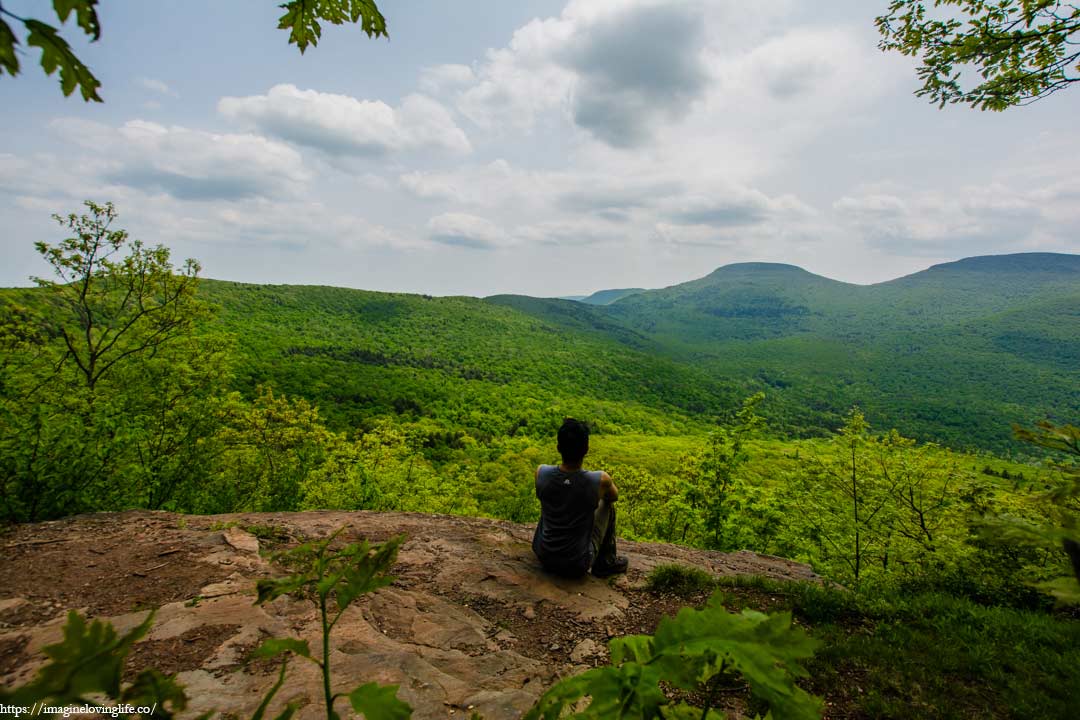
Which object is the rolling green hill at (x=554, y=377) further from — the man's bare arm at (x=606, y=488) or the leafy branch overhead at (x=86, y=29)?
the leafy branch overhead at (x=86, y=29)

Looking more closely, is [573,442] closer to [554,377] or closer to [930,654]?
[930,654]

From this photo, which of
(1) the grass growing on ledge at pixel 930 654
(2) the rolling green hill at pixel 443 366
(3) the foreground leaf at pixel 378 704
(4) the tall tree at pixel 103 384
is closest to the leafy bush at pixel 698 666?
(3) the foreground leaf at pixel 378 704

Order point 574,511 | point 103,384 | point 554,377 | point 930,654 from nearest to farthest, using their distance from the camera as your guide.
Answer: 1. point 930,654
2. point 574,511
3. point 103,384
4. point 554,377

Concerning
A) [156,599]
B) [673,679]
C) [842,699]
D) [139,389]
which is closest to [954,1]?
[842,699]

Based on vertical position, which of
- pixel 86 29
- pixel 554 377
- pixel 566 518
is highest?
pixel 86 29

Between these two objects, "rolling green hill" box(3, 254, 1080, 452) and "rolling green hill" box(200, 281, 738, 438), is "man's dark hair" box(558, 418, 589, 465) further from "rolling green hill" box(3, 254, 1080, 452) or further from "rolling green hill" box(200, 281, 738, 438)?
"rolling green hill" box(3, 254, 1080, 452)

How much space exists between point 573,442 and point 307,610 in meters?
3.00

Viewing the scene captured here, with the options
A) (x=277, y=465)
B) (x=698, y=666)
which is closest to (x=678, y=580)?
(x=698, y=666)

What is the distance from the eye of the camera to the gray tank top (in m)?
5.36

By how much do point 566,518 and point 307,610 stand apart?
2.73 m

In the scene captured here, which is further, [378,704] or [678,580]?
[678,580]

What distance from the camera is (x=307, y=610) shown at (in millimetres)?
4262

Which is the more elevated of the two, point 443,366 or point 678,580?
point 678,580

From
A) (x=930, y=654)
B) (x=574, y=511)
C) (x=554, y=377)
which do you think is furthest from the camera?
(x=554, y=377)
